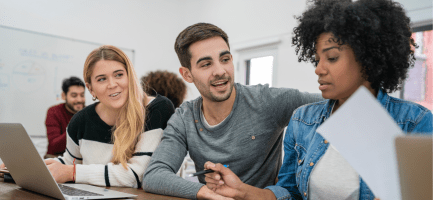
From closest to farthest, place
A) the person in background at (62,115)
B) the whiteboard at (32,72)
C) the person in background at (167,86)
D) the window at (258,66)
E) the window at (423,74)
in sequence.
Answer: the person in background at (167,86)
the window at (423,74)
the person in background at (62,115)
the whiteboard at (32,72)
the window at (258,66)

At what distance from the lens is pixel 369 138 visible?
0.43 meters

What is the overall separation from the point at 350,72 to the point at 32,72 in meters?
3.53

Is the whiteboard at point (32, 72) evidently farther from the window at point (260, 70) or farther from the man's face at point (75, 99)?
the window at point (260, 70)

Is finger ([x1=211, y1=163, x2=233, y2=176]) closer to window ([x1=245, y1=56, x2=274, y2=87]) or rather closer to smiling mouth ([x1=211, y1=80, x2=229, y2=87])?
smiling mouth ([x1=211, y1=80, x2=229, y2=87])

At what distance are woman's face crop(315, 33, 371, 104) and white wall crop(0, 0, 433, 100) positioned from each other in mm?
2190

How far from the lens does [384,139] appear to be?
0.42 metres

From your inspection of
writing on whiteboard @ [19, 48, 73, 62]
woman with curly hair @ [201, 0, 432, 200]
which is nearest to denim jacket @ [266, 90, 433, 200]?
woman with curly hair @ [201, 0, 432, 200]

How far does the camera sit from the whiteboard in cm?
334

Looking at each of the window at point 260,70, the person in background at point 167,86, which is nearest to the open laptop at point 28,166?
the person in background at point 167,86

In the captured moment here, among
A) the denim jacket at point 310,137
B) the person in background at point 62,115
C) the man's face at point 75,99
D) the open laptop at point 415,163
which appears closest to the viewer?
the open laptop at point 415,163

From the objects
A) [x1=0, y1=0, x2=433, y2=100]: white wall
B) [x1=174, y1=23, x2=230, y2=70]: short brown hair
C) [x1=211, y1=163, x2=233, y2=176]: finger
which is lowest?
[x1=211, y1=163, x2=233, y2=176]: finger

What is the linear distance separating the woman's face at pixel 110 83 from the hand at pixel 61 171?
0.35 meters

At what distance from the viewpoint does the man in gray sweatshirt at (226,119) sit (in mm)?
1290

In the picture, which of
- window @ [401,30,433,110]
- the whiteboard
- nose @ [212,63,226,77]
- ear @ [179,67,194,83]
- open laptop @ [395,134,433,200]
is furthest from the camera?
the whiteboard
